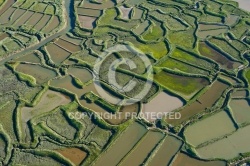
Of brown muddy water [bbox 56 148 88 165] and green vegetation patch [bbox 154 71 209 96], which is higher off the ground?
green vegetation patch [bbox 154 71 209 96]

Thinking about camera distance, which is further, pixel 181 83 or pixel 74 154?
pixel 181 83

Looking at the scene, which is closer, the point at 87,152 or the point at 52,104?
the point at 87,152

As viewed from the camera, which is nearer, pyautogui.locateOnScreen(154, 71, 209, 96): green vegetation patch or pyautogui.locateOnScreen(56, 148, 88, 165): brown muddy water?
pyautogui.locateOnScreen(56, 148, 88, 165): brown muddy water

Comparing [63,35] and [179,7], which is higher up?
[179,7]

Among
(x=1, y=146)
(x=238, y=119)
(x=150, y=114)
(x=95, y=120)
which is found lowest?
(x=1, y=146)

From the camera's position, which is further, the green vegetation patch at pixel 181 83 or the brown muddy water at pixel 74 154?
the green vegetation patch at pixel 181 83

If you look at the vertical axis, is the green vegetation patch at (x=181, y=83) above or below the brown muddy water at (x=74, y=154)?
above

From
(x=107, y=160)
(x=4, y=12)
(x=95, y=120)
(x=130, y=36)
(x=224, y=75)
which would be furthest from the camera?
(x=4, y=12)

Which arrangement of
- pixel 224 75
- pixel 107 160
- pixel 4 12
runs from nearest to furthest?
pixel 107 160
pixel 224 75
pixel 4 12

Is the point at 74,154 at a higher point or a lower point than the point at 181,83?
lower

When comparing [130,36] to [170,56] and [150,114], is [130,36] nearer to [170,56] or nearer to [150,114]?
[170,56]

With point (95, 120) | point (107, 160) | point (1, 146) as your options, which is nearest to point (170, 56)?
point (95, 120)
